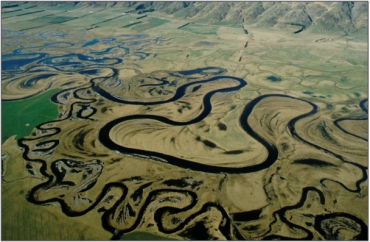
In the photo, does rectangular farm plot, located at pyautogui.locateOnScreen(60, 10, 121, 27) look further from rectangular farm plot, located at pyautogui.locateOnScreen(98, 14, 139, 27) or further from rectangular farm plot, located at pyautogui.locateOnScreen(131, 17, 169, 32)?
rectangular farm plot, located at pyautogui.locateOnScreen(131, 17, 169, 32)

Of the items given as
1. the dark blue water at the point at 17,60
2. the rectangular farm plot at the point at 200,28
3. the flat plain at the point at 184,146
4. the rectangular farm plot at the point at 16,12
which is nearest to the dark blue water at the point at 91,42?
the flat plain at the point at 184,146

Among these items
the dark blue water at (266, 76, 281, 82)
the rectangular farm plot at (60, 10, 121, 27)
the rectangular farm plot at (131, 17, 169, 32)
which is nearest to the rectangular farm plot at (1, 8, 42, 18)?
the rectangular farm plot at (60, 10, 121, 27)

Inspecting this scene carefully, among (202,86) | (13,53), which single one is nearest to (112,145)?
(202,86)

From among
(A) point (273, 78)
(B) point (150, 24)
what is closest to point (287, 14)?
(B) point (150, 24)

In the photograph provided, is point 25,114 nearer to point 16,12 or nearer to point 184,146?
point 184,146

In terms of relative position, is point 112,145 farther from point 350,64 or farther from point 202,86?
point 350,64

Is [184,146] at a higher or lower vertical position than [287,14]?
lower
